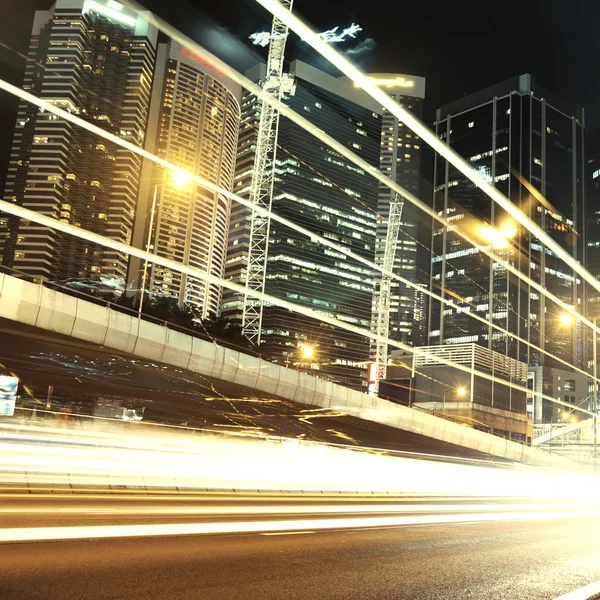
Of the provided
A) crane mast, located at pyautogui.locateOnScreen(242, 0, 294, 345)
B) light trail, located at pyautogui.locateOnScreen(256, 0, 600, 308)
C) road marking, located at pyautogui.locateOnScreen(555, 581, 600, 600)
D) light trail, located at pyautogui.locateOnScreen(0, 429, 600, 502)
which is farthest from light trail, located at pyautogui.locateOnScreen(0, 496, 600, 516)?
crane mast, located at pyautogui.locateOnScreen(242, 0, 294, 345)

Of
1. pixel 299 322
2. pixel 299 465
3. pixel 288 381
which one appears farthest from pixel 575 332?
pixel 299 465

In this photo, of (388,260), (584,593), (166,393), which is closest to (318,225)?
(388,260)

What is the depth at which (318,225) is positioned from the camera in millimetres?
168125

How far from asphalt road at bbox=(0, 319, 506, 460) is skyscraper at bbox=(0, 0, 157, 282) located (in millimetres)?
22472

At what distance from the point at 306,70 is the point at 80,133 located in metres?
65.4

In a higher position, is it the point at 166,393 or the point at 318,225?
the point at 318,225

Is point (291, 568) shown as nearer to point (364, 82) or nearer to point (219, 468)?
point (364, 82)

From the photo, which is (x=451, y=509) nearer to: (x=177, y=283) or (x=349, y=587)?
(x=349, y=587)

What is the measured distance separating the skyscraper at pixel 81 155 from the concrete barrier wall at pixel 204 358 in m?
29.7

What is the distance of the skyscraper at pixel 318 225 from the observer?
144 metres

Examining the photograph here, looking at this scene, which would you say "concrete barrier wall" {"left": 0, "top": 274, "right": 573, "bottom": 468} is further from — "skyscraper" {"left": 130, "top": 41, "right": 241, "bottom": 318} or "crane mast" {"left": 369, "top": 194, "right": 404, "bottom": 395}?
"crane mast" {"left": 369, "top": 194, "right": 404, "bottom": 395}

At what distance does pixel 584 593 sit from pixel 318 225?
163244 millimetres

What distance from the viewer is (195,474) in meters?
15.7

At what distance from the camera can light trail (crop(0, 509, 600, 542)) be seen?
7434mm
